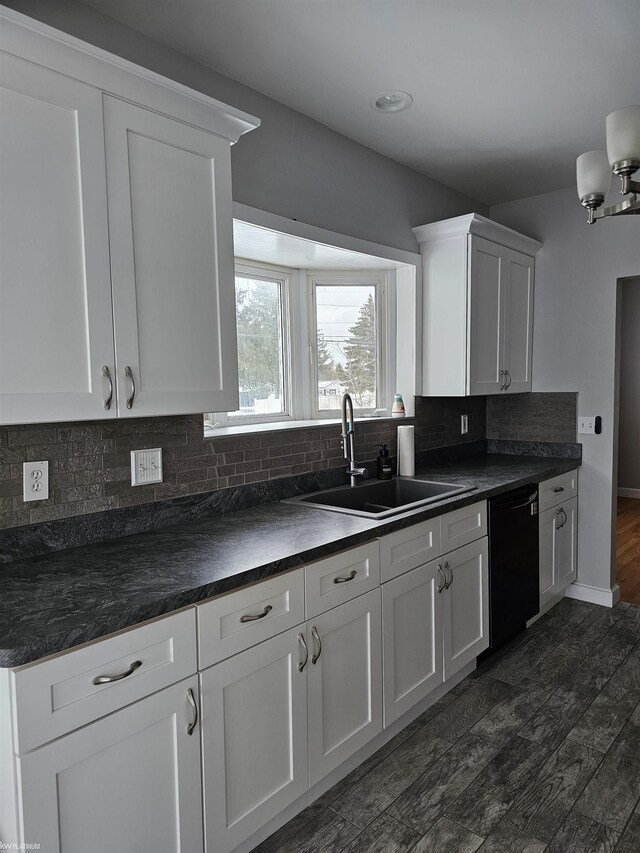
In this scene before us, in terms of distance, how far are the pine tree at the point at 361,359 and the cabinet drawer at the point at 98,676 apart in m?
2.07

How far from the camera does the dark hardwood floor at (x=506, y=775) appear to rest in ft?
6.05

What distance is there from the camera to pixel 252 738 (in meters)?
1.67

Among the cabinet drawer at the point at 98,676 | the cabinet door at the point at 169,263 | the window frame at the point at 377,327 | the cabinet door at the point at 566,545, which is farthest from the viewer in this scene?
the cabinet door at the point at 566,545

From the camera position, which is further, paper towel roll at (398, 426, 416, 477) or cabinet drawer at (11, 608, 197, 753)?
paper towel roll at (398, 426, 416, 477)

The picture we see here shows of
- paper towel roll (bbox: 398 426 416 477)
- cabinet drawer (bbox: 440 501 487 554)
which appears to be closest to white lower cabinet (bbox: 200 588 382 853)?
cabinet drawer (bbox: 440 501 487 554)

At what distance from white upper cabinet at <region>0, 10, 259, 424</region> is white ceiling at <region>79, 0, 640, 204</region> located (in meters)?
0.40

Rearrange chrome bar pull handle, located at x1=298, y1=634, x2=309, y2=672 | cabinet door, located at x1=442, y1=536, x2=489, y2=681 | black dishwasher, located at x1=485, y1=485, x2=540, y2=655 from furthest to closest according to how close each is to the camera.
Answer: black dishwasher, located at x1=485, y1=485, x2=540, y2=655, cabinet door, located at x1=442, y1=536, x2=489, y2=681, chrome bar pull handle, located at x1=298, y1=634, x2=309, y2=672

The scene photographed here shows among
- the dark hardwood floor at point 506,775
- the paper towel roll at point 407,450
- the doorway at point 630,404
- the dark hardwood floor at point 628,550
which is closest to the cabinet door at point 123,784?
the dark hardwood floor at point 506,775

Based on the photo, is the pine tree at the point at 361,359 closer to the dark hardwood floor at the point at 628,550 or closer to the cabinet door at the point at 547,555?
the cabinet door at the point at 547,555

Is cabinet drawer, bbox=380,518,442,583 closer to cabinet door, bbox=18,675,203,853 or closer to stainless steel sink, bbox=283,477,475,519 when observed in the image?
stainless steel sink, bbox=283,477,475,519

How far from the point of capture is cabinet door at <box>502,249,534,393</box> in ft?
11.8

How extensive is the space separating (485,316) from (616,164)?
1913 mm

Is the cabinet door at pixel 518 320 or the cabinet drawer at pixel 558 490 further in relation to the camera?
the cabinet door at pixel 518 320

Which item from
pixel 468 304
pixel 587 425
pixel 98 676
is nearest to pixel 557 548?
pixel 587 425
